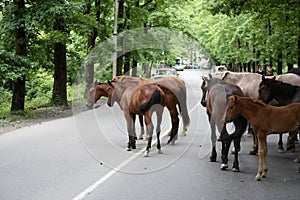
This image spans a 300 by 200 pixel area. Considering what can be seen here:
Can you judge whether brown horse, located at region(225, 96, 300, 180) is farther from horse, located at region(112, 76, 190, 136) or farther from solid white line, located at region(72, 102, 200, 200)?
horse, located at region(112, 76, 190, 136)

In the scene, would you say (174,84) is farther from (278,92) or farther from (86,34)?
(86,34)

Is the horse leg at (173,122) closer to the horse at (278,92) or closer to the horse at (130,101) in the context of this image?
the horse at (130,101)

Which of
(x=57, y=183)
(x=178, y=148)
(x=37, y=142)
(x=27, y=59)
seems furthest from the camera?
(x=27, y=59)

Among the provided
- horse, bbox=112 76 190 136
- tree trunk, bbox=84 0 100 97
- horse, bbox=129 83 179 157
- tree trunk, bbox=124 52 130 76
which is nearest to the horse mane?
horse, bbox=129 83 179 157

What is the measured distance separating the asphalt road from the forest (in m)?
4.80

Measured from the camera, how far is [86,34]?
63.3 feet

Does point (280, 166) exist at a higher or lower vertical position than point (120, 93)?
lower

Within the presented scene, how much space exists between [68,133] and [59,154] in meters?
3.15

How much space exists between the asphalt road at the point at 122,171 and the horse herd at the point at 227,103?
0.44m

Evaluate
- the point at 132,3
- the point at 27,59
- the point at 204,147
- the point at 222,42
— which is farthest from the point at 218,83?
the point at 222,42

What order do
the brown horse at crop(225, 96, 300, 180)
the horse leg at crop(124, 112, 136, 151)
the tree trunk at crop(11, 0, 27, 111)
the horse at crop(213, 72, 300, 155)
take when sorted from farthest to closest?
the tree trunk at crop(11, 0, 27, 111), the horse at crop(213, 72, 300, 155), the horse leg at crop(124, 112, 136, 151), the brown horse at crop(225, 96, 300, 180)

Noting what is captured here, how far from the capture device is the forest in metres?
16.0

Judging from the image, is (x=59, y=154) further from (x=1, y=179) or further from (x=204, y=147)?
(x=204, y=147)

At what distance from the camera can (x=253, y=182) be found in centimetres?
757
